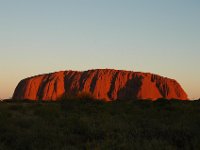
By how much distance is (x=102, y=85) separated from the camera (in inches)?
4646

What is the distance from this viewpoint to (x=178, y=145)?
10984 mm

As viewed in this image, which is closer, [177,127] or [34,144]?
[34,144]

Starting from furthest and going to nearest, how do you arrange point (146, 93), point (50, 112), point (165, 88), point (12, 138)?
point (165, 88)
point (146, 93)
point (50, 112)
point (12, 138)

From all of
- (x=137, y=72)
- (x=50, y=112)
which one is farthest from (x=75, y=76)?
(x=50, y=112)

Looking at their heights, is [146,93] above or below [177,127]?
below

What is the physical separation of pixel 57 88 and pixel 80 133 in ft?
355

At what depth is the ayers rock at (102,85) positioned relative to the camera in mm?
113875

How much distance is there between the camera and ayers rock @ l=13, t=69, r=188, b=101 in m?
114

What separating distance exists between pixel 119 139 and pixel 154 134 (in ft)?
5.28

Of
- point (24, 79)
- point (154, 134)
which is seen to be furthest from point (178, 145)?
point (24, 79)

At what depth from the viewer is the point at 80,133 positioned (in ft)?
43.1

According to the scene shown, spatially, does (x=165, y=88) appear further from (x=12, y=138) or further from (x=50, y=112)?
(x=12, y=138)

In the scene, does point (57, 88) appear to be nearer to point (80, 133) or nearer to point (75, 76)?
point (75, 76)

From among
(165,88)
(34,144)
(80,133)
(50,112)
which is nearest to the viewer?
(34,144)
